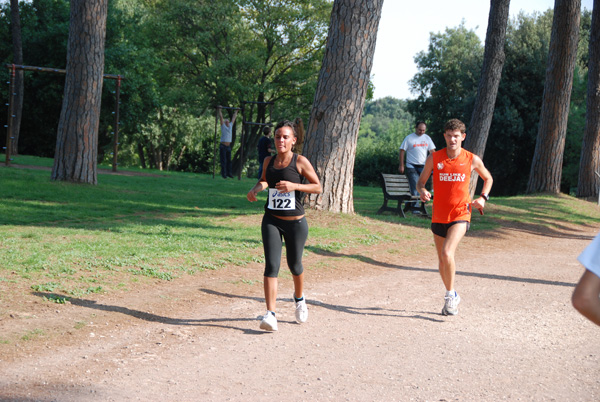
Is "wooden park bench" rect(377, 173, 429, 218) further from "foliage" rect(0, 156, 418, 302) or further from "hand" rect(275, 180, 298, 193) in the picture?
"hand" rect(275, 180, 298, 193)

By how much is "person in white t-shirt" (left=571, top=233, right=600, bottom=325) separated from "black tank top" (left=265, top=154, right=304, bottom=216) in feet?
14.0

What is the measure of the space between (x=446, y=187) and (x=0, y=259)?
16.8ft

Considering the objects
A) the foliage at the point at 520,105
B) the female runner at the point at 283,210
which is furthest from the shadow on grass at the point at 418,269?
the foliage at the point at 520,105

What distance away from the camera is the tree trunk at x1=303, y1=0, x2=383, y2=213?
38.7ft

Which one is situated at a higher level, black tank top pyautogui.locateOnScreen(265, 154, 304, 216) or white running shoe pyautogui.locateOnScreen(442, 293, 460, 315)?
black tank top pyautogui.locateOnScreen(265, 154, 304, 216)

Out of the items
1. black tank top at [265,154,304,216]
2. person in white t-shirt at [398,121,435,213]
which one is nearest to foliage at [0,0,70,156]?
person in white t-shirt at [398,121,435,213]

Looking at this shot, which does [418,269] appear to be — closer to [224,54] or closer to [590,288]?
[590,288]

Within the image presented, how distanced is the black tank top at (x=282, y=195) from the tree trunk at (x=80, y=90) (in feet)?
35.0

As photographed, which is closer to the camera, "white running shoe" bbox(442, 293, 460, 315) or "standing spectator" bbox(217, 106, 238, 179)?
"white running shoe" bbox(442, 293, 460, 315)

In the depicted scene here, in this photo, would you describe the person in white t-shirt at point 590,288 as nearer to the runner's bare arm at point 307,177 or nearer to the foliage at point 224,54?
the runner's bare arm at point 307,177

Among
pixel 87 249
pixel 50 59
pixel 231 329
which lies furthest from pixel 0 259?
pixel 50 59

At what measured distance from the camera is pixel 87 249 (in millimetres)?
8250

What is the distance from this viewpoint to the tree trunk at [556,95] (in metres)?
21.6

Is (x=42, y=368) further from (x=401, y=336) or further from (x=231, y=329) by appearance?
(x=401, y=336)
